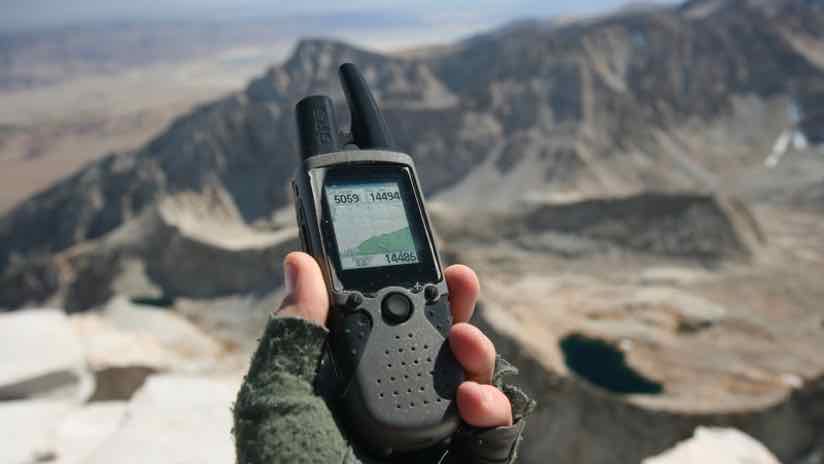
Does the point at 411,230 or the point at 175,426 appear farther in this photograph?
the point at 175,426

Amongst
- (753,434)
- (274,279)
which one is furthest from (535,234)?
(753,434)

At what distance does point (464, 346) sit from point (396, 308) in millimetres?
292

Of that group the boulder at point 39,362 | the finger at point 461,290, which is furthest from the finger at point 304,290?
the boulder at point 39,362

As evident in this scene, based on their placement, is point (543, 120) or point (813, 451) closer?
point (813, 451)

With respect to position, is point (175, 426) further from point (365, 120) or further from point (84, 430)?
point (365, 120)

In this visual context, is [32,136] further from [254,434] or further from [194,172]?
[254,434]

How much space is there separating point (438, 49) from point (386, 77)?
24936 millimetres

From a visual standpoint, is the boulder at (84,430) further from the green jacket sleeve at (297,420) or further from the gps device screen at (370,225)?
the green jacket sleeve at (297,420)

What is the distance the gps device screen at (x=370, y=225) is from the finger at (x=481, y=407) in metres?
0.69

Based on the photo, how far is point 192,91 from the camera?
173500 mm

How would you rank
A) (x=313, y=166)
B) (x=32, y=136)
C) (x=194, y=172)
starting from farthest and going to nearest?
(x=32, y=136)
(x=194, y=172)
(x=313, y=166)

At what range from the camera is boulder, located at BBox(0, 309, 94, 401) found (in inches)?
217

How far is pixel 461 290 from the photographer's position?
2.56m

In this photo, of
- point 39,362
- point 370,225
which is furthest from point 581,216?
point 370,225
